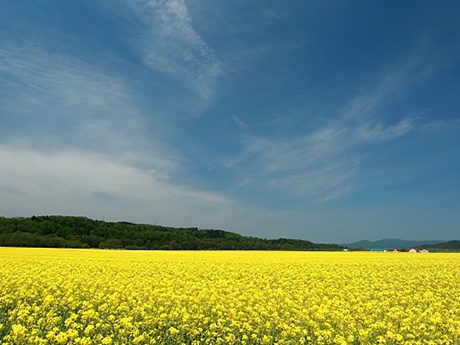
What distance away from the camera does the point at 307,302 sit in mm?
11320

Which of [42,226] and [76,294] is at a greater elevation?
[42,226]

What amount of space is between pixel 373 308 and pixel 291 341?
454cm

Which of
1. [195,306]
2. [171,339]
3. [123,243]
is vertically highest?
[123,243]

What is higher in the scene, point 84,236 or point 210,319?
point 84,236

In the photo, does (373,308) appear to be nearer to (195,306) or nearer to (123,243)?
(195,306)

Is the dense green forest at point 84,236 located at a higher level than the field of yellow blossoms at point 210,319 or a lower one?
higher

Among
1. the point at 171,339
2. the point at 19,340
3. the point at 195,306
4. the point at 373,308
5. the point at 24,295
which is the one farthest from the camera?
the point at 24,295

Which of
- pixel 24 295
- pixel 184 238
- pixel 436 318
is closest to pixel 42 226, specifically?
pixel 184 238

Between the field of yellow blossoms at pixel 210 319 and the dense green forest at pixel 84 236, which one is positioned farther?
the dense green forest at pixel 84 236

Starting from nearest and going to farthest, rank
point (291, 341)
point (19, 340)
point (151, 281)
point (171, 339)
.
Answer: point (19, 340), point (291, 341), point (171, 339), point (151, 281)

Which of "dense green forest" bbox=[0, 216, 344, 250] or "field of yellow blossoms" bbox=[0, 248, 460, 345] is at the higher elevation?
"dense green forest" bbox=[0, 216, 344, 250]

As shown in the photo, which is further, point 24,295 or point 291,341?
point 24,295

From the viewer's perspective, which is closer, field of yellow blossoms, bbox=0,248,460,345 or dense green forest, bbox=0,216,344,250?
field of yellow blossoms, bbox=0,248,460,345

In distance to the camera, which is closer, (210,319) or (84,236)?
(210,319)
